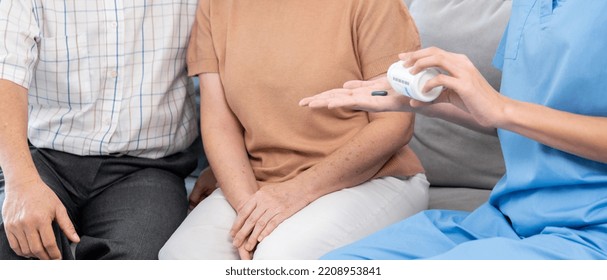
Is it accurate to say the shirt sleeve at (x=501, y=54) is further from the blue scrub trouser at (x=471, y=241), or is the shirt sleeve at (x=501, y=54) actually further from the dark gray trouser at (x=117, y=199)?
the dark gray trouser at (x=117, y=199)

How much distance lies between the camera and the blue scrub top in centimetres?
127

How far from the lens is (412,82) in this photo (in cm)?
129

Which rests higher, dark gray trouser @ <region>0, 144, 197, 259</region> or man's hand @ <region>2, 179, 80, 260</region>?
man's hand @ <region>2, 179, 80, 260</region>

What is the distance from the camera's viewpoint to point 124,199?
180 cm

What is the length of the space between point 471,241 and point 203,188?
0.87m

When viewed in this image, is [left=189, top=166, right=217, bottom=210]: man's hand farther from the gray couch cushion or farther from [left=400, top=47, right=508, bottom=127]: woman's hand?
[left=400, top=47, right=508, bottom=127]: woman's hand

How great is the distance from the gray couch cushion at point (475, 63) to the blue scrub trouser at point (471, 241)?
1.55ft

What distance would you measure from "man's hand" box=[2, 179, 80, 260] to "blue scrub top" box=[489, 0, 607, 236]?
2.74 feet

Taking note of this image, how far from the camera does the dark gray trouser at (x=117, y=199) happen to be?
171 cm

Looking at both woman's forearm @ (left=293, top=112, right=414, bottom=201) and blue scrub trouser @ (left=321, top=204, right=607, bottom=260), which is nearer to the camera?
blue scrub trouser @ (left=321, top=204, right=607, bottom=260)

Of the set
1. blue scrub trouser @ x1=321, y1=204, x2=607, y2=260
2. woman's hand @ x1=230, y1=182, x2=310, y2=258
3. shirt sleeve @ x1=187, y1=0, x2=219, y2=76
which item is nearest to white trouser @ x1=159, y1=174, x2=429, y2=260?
woman's hand @ x1=230, y1=182, x2=310, y2=258

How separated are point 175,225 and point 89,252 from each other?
0.64 feet
